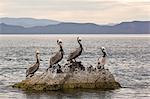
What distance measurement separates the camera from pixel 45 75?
3419 centimetres

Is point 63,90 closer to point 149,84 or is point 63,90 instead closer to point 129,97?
point 129,97

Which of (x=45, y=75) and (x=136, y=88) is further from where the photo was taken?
(x=136, y=88)

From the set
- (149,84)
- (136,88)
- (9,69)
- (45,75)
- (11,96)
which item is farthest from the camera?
(9,69)

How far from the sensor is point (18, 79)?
41438 mm

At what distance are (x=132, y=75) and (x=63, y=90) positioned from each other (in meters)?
11.5

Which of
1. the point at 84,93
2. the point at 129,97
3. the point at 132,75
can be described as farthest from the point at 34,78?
the point at 132,75

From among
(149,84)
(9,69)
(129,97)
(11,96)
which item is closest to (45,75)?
(11,96)

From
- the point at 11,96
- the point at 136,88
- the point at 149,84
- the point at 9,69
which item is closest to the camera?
the point at 11,96

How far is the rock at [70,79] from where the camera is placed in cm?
3425

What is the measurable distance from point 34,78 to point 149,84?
30.4ft

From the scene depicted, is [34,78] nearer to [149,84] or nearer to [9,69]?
[149,84]

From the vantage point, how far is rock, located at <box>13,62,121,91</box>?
3425 centimetres

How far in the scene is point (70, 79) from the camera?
114 feet

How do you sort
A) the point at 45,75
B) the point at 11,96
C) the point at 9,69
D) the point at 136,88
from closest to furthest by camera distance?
the point at 11,96
the point at 45,75
the point at 136,88
the point at 9,69
